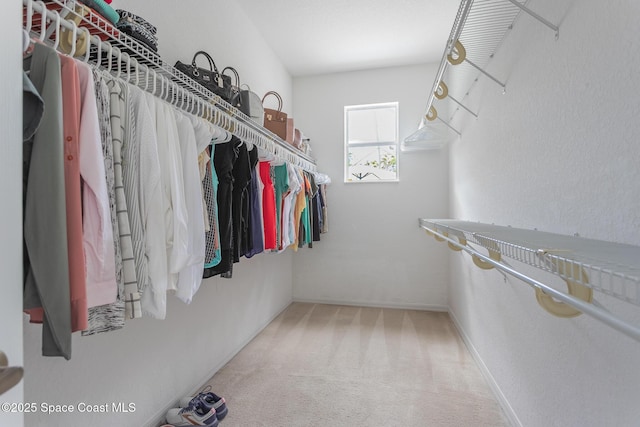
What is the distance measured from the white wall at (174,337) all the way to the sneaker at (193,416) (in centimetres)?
9

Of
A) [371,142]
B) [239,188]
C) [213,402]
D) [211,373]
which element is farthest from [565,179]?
[371,142]

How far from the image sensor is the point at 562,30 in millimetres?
1144

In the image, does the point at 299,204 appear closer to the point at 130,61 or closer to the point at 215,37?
the point at 215,37

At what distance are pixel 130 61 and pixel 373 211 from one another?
9.47ft

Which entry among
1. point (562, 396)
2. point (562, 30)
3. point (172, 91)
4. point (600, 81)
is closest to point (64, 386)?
point (172, 91)

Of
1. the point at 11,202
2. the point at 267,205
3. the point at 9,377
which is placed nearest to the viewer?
the point at 9,377

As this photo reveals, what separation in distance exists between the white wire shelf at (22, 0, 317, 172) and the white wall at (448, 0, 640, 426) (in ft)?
4.78

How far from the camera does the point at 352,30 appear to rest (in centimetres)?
281

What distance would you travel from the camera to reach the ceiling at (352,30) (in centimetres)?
250

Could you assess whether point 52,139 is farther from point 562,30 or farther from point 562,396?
point 562,396

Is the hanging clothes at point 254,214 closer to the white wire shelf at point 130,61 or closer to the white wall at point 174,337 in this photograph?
the white wire shelf at point 130,61

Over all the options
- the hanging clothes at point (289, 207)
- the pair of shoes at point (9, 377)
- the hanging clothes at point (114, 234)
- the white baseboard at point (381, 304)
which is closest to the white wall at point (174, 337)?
the pair of shoes at point (9, 377)

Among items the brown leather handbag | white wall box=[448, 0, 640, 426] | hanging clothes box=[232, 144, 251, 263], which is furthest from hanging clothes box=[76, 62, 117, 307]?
the brown leather handbag

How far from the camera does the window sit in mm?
3648
